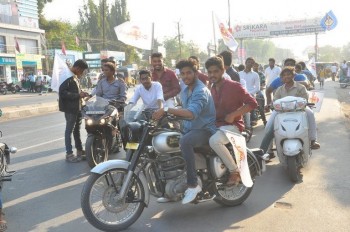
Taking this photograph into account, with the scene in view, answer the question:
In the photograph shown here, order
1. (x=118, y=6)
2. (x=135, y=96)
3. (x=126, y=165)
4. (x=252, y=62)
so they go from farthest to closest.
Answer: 1. (x=118, y=6)
2. (x=252, y=62)
3. (x=135, y=96)
4. (x=126, y=165)

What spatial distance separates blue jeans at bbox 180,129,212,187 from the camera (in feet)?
12.5

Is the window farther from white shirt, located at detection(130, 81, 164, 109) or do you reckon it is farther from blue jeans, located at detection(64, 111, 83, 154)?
white shirt, located at detection(130, 81, 164, 109)

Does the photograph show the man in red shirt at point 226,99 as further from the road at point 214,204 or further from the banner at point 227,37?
the banner at point 227,37

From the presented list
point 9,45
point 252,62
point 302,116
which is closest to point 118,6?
point 9,45

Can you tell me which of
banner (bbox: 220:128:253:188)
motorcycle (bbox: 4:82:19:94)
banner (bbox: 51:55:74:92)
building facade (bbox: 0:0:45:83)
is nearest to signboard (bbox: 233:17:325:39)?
building facade (bbox: 0:0:45:83)

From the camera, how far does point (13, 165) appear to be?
6699 mm

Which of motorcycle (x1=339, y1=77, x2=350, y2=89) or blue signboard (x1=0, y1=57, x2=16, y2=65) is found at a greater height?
blue signboard (x1=0, y1=57, x2=16, y2=65)

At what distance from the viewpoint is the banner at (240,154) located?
404 centimetres

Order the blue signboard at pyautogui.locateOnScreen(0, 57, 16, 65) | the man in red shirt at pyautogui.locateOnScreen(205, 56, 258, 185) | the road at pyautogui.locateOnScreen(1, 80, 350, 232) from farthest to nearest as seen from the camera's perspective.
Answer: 1. the blue signboard at pyautogui.locateOnScreen(0, 57, 16, 65)
2. the man in red shirt at pyautogui.locateOnScreen(205, 56, 258, 185)
3. the road at pyautogui.locateOnScreen(1, 80, 350, 232)

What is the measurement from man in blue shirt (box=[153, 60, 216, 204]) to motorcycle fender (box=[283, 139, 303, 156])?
1502 mm

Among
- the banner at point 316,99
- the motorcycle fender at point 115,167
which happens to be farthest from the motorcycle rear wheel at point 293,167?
the motorcycle fender at point 115,167

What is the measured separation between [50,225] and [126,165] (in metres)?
1.06

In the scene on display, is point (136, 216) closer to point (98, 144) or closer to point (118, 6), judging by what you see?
point (98, 144)

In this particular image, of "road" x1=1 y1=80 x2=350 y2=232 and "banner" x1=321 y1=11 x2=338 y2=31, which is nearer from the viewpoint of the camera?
"road" x1=1 y1=80 x2=350 y2=232
